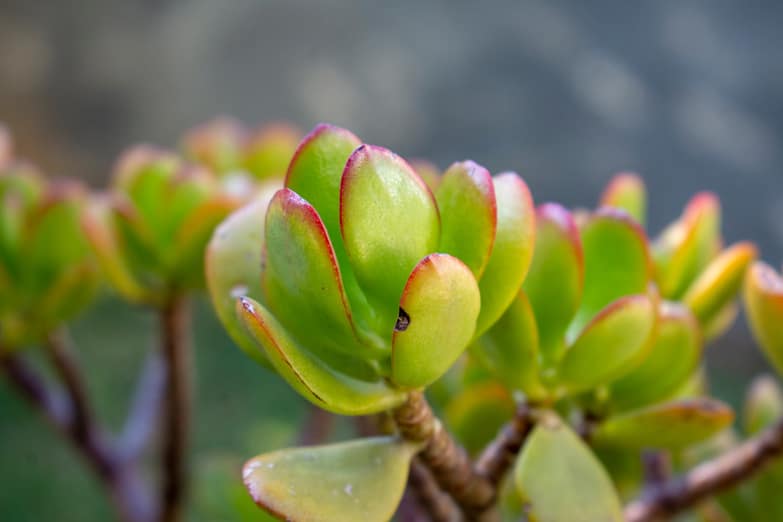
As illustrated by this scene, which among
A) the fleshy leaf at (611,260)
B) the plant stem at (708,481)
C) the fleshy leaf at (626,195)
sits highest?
the fleshy leaf at (626,195)

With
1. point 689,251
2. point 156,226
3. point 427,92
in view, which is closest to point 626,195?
point 689,251

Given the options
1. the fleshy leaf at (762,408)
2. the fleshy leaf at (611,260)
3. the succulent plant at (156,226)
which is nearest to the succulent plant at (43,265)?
the succulent plant at (156,226)

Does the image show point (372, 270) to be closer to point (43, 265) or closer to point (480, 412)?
point (480, 412)

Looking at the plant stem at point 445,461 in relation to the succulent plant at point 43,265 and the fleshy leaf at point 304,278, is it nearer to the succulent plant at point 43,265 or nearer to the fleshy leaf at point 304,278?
the fleshy leaf at point 304,278

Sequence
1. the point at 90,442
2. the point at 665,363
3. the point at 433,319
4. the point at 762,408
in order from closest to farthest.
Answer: the point at 433,319, the point at 665,363, the point at 762,408, the point at 90,442

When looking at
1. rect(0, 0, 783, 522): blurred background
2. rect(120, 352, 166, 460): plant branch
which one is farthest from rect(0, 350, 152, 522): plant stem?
rect(0, 0, 783, 522): blurred background

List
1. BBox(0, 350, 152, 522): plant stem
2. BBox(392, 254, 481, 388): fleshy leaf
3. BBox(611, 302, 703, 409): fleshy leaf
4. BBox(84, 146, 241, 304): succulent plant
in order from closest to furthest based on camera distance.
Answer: BBox(392, 254, 481, 388): fleshy leaf, BBox(611, 302, 703, 409): fleshy leaf, BBox(84, 146, 241, 304): succulent plant, BBox(0, 350, 152, 522): plant stem

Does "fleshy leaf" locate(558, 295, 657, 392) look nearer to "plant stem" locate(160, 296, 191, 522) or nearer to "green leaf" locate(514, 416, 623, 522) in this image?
"green leaf" locate(514, 416, 623, 522)
